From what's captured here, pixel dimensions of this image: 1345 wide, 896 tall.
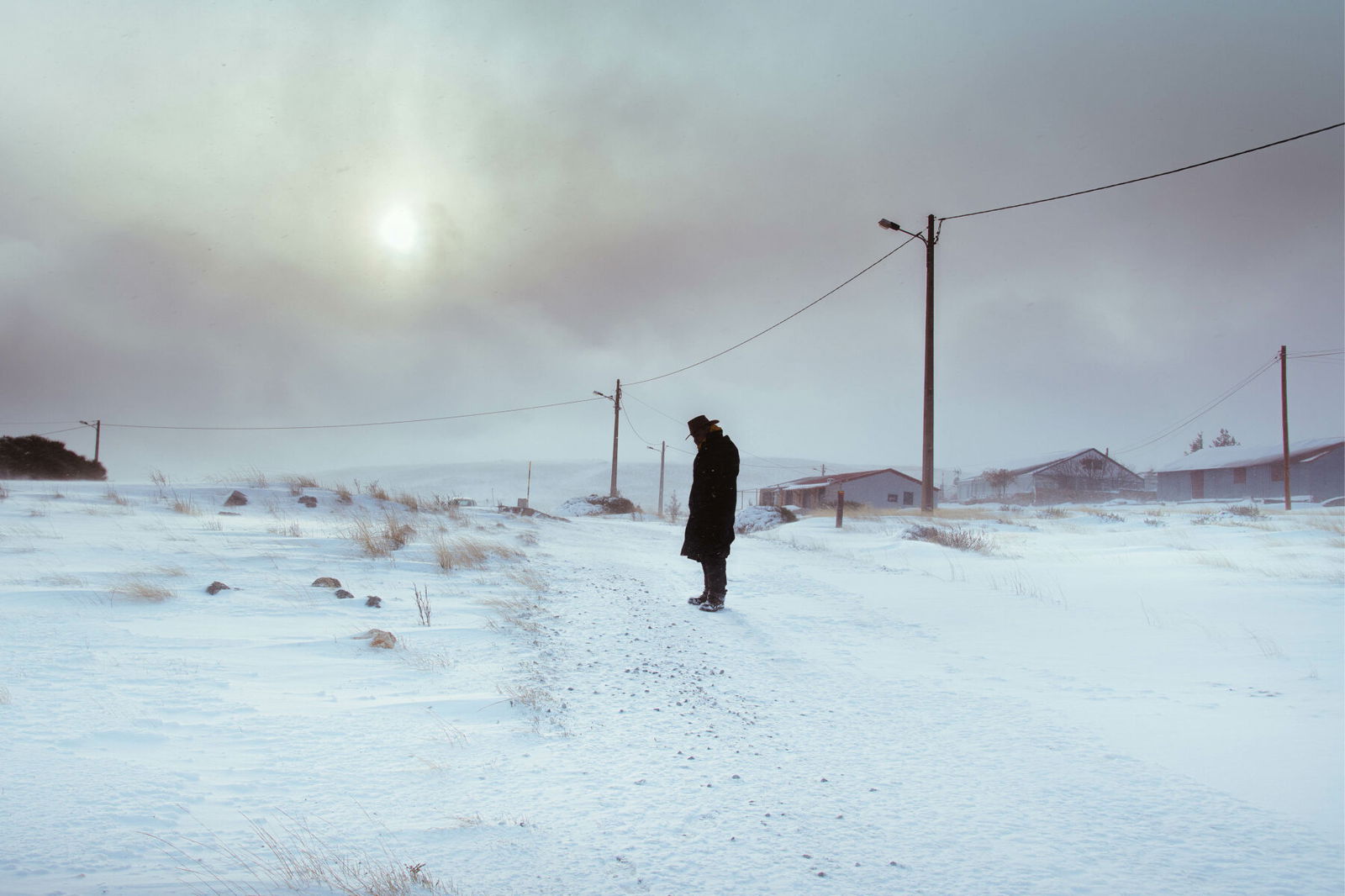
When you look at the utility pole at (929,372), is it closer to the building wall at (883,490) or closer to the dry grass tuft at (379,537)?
the dry grass tuft at (379,537)

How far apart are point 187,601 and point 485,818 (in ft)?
12.0

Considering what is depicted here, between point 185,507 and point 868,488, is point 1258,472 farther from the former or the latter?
point 185,507

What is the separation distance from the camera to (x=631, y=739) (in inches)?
101

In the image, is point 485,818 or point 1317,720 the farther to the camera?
point 1317,720

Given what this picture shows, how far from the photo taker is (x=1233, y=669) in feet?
12.8

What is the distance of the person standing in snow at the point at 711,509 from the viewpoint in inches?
230

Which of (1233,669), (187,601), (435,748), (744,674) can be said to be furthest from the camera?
(187,601)

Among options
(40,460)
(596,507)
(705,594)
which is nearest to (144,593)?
(705,594)

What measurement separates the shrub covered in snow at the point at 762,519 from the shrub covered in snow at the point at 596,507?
19.6ft

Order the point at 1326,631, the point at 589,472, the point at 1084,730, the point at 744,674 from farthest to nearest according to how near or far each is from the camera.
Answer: the point at 589,472, the point at 1326,631, the point at 744,674, the point at 1084,730

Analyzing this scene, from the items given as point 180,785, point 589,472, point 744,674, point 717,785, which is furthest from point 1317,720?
point 589,472

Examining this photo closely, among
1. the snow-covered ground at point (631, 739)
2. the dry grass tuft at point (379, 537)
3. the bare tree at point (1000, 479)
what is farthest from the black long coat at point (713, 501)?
the bare tree at point (1000, 479)

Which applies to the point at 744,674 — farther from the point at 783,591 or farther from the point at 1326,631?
the point at 1326,631

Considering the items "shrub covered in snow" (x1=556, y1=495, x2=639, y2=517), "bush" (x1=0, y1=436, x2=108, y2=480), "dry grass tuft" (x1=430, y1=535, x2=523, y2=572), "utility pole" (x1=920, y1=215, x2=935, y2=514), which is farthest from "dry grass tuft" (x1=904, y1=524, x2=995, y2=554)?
"bush" (x1=0, y1=436, x2=108, y2=480)
